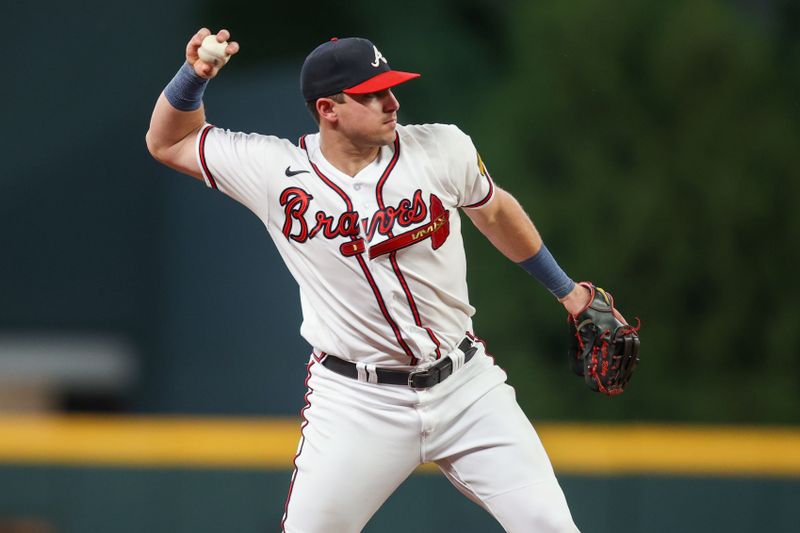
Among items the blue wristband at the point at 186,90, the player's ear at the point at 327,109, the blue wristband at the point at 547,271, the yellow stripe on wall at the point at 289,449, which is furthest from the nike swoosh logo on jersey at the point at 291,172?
the yellow stripe on wall at the point at 289,449

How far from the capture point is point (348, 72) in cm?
268

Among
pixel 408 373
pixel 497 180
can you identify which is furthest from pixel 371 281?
pixel 497 180

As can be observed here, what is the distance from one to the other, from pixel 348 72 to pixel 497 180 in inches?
224

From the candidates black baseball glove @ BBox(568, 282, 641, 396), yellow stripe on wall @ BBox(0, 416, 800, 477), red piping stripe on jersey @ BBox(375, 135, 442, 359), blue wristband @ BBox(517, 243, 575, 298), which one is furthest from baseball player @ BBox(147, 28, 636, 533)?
yellow stripe on wall @ BBox(0, 416, 800, 477)

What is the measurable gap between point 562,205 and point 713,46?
1.49m

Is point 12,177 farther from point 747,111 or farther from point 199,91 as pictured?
point 199,91

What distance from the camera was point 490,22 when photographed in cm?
968

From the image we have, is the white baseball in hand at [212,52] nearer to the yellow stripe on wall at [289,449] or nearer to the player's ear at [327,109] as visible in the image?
the player's ear at [327,109]

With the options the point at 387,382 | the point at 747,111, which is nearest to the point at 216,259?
the point at 747,111

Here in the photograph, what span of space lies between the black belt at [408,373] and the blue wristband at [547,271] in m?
0.34

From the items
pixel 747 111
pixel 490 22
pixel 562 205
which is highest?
pixel 490 22

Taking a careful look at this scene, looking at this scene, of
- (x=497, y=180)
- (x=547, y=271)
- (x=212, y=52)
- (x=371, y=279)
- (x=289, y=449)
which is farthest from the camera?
(x=497, y=180)

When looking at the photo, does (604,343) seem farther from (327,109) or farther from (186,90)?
(186,90)

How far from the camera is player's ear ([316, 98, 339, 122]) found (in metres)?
2.70
